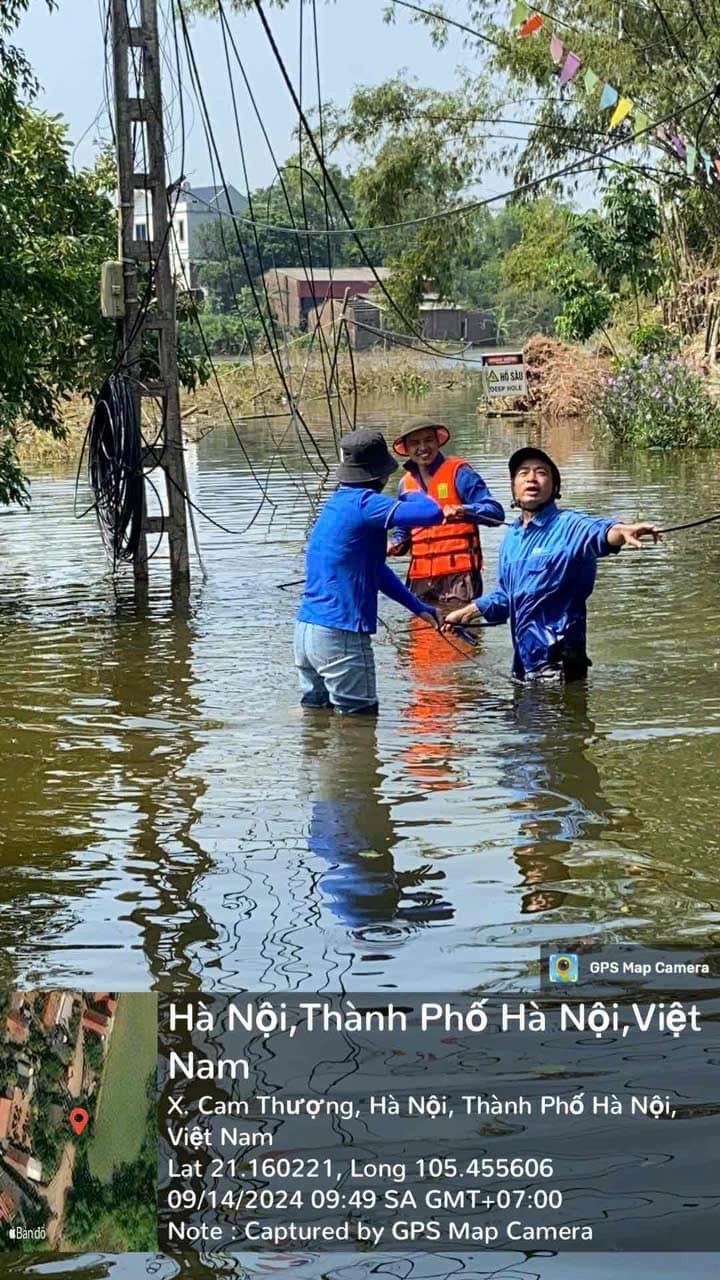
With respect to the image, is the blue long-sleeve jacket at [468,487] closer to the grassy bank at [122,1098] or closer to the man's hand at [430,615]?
the man's hand at [430,615]

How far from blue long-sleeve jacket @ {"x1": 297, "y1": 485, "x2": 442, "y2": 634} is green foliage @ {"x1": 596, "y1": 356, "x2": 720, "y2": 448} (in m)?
21.6

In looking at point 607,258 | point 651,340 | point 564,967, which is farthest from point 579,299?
point 564,967

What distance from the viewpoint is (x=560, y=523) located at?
884cm

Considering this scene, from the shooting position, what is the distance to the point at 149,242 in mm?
13969

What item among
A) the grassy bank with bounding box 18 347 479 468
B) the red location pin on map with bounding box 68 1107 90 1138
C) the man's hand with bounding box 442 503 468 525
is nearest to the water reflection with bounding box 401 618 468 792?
the man's hand with bounding box 442 503 468 525

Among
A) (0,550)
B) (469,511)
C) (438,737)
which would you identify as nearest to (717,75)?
(0,550)

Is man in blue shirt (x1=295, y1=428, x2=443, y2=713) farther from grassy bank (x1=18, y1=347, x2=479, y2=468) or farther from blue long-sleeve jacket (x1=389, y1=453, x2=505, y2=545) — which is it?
grassy bank (x1=18, y1=347, x2=479, y2=468)

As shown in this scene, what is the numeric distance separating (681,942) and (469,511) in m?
5.13

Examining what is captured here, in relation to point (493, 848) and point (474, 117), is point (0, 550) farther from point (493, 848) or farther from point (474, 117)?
point (474, 117)

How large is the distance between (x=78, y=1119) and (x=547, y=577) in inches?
211

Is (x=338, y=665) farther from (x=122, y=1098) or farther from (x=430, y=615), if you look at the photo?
(x=122, y=1098)

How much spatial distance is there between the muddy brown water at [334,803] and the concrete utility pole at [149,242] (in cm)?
134

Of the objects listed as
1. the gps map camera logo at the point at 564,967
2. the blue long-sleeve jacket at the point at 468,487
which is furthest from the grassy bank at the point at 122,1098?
the blue long-sleeve jacket at the point at 468,487

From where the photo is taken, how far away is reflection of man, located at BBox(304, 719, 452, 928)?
623 cm
